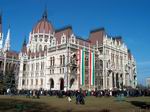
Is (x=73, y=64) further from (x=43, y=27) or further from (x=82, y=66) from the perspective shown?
(x=43, y=27)

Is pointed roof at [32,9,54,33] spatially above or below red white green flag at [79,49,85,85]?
above

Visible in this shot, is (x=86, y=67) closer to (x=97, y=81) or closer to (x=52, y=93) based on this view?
(x=97, y=81)

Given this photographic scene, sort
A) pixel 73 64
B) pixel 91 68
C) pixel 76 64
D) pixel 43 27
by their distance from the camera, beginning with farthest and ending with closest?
pixel 43 27
pixel 91 68
pixel 76 64
pixel 73 64

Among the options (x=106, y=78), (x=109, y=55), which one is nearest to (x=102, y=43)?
(x=109, y=55)

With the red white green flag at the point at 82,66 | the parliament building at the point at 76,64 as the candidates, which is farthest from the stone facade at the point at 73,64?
the red white green flag at the point at 82,66

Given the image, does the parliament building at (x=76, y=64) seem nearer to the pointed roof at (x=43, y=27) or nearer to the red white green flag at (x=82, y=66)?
the red white green flag at (x=82, y=66)

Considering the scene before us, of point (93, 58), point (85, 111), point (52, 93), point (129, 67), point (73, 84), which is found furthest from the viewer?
point (129, 67)

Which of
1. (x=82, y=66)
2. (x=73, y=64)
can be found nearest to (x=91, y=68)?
(x=82, y=66)

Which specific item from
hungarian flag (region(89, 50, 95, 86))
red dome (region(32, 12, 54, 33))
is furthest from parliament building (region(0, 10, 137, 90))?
red dome (region(32, 12, 54, 33))

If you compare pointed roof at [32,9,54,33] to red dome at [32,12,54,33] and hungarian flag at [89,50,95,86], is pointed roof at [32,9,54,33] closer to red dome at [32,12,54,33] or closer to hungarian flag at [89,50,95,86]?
red dome at [32,12,54,33]

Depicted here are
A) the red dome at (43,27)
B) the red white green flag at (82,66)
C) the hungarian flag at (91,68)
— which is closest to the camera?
the red white green flag at (82,66)

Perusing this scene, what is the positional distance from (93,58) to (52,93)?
19.9 m

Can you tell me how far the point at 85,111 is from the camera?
18.7 metres

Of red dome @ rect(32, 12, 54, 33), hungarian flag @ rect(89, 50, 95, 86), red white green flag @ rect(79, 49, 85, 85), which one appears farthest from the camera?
red dome @ rect(32, 12, 54, 33)
